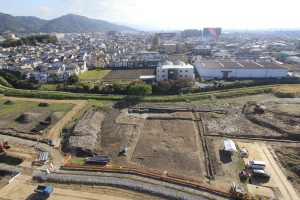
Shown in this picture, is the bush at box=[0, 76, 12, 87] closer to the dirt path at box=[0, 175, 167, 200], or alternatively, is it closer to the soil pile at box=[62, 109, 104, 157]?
the soil pile at box=[62, 109, 104, 157]

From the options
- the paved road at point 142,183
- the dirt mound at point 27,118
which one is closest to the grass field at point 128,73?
the dirt mound at point 27,118

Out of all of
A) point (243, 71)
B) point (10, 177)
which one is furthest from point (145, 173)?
point (243, 71)

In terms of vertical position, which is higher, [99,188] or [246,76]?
[246,76]

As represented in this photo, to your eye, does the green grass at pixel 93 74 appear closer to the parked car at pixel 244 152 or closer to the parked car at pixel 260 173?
the parked car at pixel 244 152

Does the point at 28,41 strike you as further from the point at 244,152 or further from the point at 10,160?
the point at 244,152

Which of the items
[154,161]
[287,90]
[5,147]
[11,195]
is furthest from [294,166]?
[5,147]

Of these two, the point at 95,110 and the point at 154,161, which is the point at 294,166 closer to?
the point at 154,161

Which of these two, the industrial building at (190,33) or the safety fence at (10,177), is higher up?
the industrial building at (190,33)
